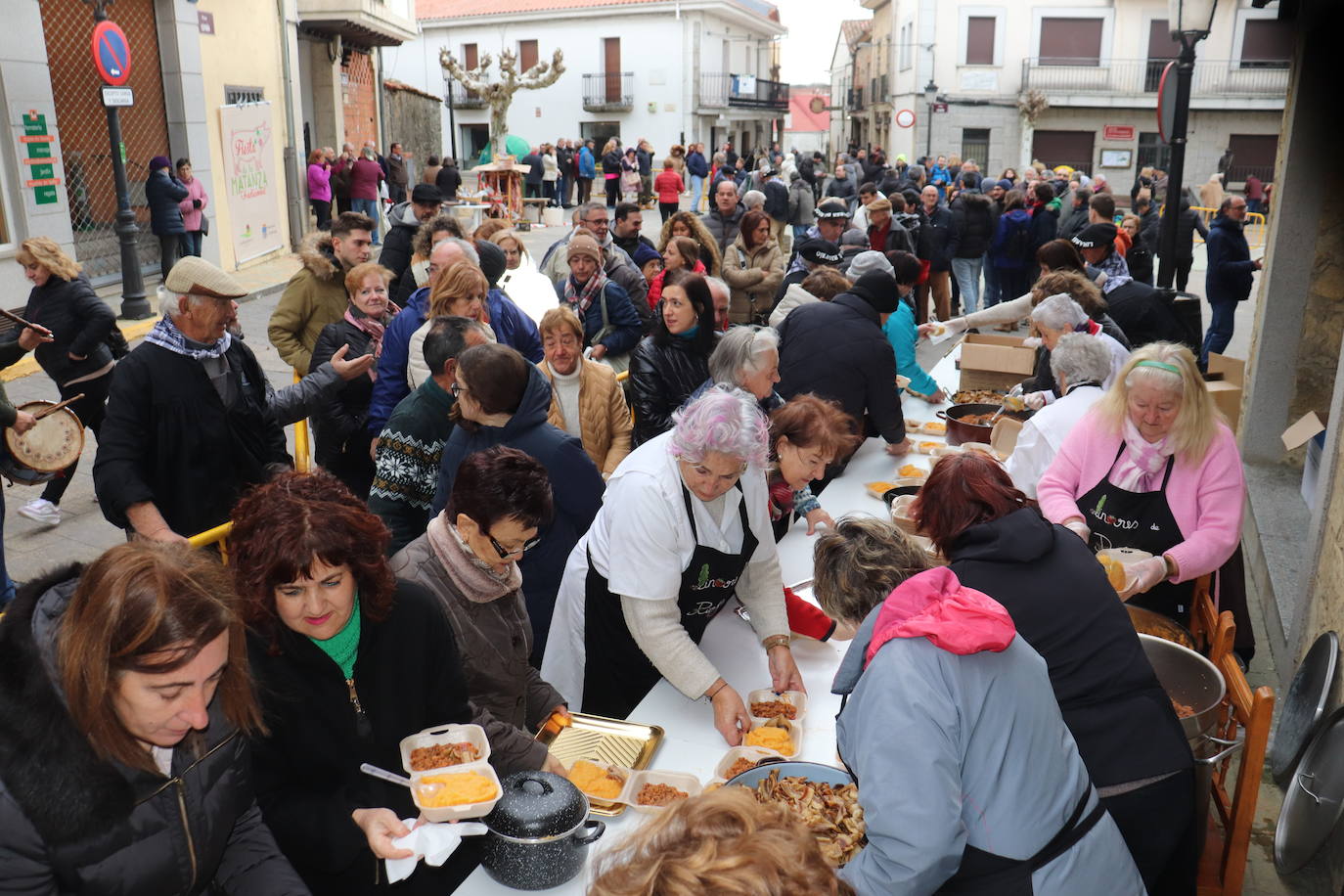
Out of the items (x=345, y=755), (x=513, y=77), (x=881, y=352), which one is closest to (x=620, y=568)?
(x=345, y=755)

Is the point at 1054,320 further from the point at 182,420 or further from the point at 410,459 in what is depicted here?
the point at 182,420

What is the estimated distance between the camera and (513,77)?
3186 centimetres

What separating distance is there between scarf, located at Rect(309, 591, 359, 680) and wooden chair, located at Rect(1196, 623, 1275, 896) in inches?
90.3

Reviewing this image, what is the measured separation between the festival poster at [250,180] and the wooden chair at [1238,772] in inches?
611

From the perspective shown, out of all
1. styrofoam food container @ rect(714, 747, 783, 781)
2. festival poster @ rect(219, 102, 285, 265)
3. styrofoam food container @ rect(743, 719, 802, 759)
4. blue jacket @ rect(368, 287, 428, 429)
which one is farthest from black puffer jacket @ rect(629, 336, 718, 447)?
festival poster @ rect(219, 102, 285, 265)

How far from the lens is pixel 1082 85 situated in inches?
1430

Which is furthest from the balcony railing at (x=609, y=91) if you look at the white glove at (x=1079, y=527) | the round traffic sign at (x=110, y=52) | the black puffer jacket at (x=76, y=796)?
the black puffer jacket at (x=76, y=796)

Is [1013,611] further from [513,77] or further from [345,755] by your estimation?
[513,77]

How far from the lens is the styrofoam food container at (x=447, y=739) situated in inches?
98.4

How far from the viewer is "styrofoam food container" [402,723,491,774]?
250 centimetres

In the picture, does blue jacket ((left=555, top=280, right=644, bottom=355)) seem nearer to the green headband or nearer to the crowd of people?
the crowd of people

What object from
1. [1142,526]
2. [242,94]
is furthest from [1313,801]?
[242,94]

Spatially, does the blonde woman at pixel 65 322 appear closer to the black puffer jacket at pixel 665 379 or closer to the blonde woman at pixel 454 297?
the blonde woman at pixel 454 297

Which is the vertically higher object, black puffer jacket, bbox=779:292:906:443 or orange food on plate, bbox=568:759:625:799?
black puffer jacket, bbox=779:292:906:443
